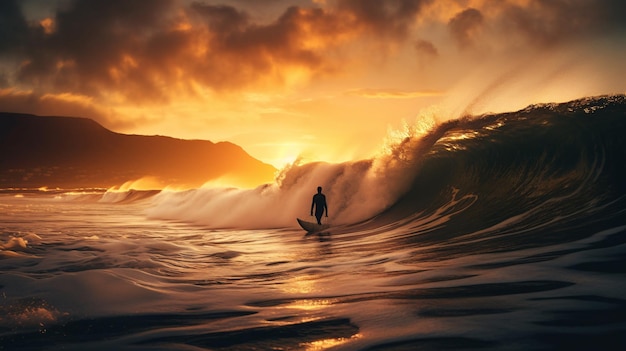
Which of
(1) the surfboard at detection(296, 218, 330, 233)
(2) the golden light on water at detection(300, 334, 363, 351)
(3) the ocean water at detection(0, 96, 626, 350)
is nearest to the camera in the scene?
(2) the golden light on water at detection(300, 334, 363, 351)

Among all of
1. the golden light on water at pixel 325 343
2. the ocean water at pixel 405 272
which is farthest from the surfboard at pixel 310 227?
the golden light on water at pixel 325 343

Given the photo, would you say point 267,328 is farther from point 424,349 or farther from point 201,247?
point 201,247

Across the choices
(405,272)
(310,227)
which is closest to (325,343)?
(405,272)

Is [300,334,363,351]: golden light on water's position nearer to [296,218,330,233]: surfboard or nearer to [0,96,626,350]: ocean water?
[0,96,626,350]: ocean water

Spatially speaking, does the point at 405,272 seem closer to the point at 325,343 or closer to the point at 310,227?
the point at 325,343

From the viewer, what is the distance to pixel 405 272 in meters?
5.56

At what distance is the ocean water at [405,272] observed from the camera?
3338 millimetres

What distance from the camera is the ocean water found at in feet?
11.0

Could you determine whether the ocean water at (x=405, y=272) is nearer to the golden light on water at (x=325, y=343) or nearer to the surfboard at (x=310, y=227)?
the golden light on water at (x=325, y=343)

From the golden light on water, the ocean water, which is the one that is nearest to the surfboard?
the ocean water

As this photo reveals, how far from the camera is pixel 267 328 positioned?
11.9 ft

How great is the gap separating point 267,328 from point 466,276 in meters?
2.28

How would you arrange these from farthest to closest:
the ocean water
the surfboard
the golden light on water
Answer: the surfboard
the ocean water
the golden light on water

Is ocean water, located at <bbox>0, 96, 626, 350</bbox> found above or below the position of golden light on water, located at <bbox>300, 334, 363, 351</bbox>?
above
